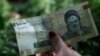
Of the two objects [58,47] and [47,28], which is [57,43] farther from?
[47,28]

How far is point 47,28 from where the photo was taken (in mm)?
1642

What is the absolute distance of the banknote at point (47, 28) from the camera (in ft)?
5.29

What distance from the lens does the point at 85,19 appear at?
1.77 m

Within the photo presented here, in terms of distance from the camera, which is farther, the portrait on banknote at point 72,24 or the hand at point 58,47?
the portrait on banknote at point 72,24

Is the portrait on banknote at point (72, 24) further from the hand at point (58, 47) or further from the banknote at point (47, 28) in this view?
the hand at point (58, 47)

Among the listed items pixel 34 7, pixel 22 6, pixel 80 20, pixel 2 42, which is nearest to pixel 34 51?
pixel 80 20

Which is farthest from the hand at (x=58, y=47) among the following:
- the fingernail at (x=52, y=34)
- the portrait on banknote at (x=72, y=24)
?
the portrait on banknote at (x=72, y=24)

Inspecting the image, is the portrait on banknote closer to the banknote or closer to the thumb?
the banknote

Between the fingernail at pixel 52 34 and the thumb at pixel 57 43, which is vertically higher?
the fingernail at pixel 52 34

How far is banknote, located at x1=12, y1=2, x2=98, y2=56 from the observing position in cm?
161

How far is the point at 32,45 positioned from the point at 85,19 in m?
0.32

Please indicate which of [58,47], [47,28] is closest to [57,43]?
[58,47]

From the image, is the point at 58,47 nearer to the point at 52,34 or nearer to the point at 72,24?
the point at 52,34

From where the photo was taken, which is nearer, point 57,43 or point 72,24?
point 57,43
